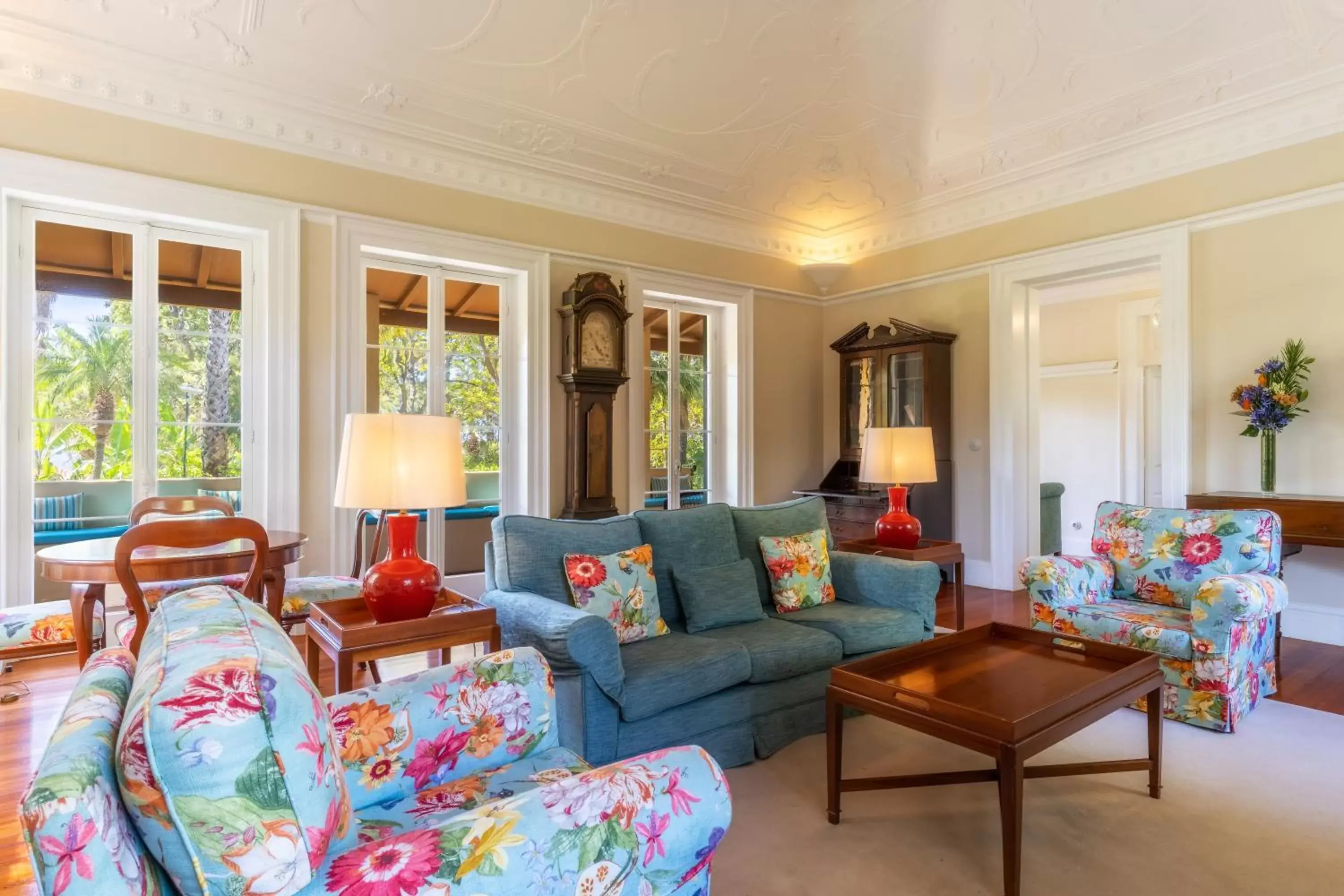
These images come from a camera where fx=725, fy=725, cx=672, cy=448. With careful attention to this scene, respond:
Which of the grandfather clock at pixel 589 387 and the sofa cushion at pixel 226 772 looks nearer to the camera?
the sofa cushion at pixel 226 772

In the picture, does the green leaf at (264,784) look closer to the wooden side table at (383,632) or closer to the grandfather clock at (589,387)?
the wooden side table at (383,632)

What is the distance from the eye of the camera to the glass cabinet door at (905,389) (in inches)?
221

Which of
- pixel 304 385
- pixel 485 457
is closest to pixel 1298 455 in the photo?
pixel 485 457

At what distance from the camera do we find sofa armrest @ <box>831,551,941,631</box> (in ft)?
10.4

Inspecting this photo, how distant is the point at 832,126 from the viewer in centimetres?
506

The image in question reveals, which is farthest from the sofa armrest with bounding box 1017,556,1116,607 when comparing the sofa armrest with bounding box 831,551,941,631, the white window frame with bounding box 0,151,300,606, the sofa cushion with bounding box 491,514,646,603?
the white window frame with bounding box 0,151,300,606

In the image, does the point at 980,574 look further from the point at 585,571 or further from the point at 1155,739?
the point at 585,571

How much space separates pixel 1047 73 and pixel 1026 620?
10.7 feet

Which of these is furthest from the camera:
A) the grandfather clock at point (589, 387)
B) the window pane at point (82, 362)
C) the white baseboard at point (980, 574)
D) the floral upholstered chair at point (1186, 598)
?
the white baseboard at point (980, 574)

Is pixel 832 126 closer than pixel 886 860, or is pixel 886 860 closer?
pixel 886 860

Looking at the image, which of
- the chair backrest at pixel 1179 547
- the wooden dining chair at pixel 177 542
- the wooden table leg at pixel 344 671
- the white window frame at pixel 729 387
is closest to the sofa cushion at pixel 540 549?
the wooden table leg at pixel 344 671

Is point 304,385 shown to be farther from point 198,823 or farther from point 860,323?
point 860,323

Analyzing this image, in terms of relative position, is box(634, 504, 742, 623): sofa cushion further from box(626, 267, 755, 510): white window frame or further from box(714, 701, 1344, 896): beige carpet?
box(626, 267, 755, 510): white window frame

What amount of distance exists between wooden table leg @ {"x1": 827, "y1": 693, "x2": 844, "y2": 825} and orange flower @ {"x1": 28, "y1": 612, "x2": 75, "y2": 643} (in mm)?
2698
